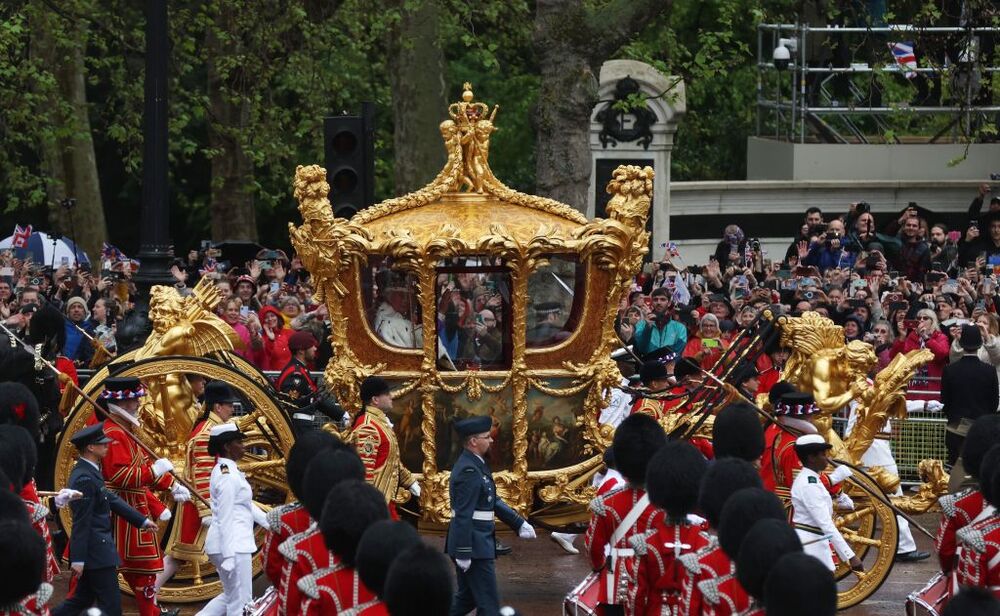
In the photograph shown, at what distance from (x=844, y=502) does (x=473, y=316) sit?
273 cm

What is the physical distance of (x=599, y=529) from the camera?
1171cm

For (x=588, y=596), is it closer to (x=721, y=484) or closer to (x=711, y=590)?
(x=721, y=484)

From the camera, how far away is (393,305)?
46.1 ft

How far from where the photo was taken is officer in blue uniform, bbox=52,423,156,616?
12.2 metres

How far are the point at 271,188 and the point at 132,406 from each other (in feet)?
64.2

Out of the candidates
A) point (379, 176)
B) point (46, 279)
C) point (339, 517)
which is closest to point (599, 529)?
point (339, 517)

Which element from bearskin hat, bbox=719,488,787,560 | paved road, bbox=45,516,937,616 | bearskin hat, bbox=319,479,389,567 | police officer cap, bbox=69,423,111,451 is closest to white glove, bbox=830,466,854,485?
paved road, bbox=45,516,937,616

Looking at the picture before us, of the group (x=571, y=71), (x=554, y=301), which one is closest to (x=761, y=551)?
(x=554, y=301)

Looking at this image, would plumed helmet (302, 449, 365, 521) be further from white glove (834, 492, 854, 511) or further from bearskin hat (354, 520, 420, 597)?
white glove (834, 492, 854, 511)

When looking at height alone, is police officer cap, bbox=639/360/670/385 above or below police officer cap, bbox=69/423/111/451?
above

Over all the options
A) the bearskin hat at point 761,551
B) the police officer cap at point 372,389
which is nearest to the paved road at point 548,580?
the police officer cap at point 372,389

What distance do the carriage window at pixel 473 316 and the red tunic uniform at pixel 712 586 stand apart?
357 centimetres

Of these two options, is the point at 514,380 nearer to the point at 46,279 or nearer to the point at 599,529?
the point at 599,529

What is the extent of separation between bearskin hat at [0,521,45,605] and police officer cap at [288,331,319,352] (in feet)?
19.9
